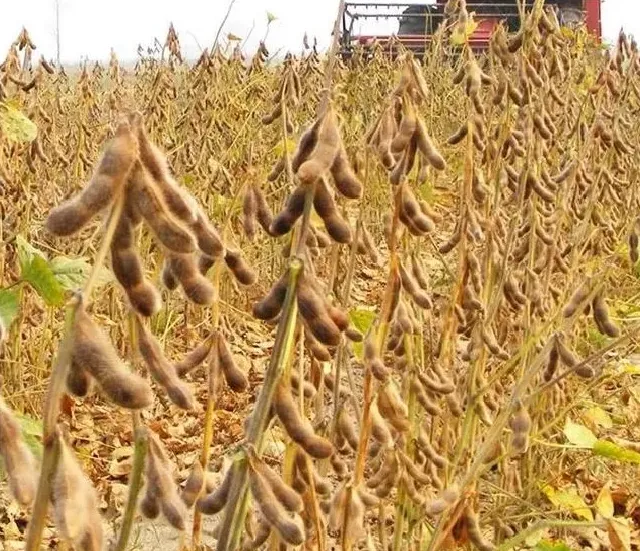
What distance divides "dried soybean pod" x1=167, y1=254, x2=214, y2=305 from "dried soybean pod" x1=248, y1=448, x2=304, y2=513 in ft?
0.63

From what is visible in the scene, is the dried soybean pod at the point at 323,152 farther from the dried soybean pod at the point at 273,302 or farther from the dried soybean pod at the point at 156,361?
the dried soybean pod at the point at 156,361

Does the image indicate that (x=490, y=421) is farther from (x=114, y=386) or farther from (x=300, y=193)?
(x=114, y=386)

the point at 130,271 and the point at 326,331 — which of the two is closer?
the point at 130,271

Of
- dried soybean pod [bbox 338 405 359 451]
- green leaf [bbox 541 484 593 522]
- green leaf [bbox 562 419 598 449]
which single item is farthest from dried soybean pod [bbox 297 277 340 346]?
green leaf [bbox 541 484 593 522]

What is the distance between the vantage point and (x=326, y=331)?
3.69 feet

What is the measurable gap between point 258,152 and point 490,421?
355 centimetres

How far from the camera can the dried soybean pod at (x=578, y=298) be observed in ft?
6.48

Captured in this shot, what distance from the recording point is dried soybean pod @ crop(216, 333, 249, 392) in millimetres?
1419

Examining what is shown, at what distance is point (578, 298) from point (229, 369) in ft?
2.88

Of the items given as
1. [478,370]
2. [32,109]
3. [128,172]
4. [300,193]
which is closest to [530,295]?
[478,370]

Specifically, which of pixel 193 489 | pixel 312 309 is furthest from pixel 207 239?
pixel 193 489

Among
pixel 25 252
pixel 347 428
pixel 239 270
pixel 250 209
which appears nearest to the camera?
pixel 239 270

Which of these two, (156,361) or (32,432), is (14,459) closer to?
(156,361)

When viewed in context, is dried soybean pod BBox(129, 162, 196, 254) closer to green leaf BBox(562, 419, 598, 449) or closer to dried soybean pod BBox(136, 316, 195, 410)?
dried soybean pod BBox(136, 316, 195, 410)
